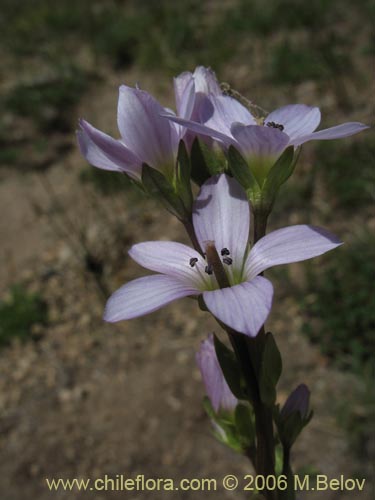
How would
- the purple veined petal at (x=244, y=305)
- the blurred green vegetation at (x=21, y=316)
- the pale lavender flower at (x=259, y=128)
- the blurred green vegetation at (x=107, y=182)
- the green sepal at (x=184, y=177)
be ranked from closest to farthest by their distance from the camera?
the purple veined petal at (x=244, y=305) → the pale lavender flower at (x=259, y=128) → the green sepal at (x=184, y=177) → the blurred green vegetation at (x=21, y=316) → the blurred green vegetation at (x=107, y=182)

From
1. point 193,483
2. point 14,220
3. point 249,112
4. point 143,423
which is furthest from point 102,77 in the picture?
point 249,112

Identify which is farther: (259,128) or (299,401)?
(299,401)

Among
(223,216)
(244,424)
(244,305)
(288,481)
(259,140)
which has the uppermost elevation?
(259,140)

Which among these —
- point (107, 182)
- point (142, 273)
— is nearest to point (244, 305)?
point (142, 273)

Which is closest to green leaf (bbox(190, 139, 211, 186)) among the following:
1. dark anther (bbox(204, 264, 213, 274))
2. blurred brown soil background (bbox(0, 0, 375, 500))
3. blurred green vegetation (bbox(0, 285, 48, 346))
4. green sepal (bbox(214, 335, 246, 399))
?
dark anther (bbox(204, 264, 213, 274))

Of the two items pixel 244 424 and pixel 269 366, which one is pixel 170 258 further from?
pixel 244 424

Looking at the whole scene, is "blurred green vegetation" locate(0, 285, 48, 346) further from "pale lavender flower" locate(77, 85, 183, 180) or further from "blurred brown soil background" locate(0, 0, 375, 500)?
"pale lavender flower" locate(77, 85, 183, 180)

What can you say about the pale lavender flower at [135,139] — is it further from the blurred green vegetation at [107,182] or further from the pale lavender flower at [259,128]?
the blurred green vegetation at [107,182]

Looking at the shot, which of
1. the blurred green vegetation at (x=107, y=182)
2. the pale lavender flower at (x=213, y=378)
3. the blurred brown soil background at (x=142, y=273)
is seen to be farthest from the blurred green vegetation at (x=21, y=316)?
the pale lavender flower at (x=213, y=378)
